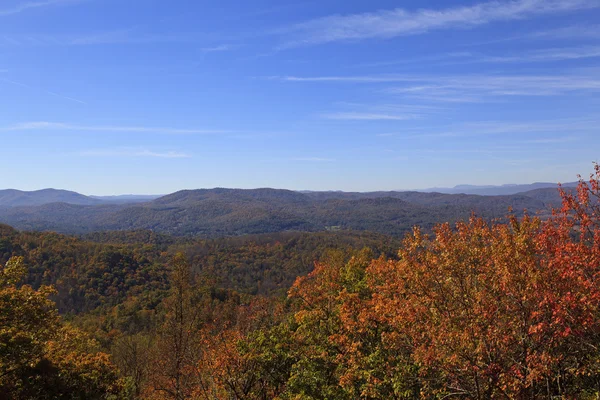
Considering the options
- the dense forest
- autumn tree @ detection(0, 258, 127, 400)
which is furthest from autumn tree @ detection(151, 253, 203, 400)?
autumn tree @ detection(0, 258, 127, 400)

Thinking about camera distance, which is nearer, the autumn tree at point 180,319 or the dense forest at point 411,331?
the dense forest at point 411,331

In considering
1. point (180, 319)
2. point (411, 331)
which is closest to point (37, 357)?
point (180, 319)

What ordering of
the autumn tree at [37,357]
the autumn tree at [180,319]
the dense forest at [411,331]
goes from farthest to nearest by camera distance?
the autumn tree at [180,319] < the autumn tree at [37,357] < the dense forest at [411,331]

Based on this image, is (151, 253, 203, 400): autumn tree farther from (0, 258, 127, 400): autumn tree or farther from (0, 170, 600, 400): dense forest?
(0, 258, 127, 400): autumn tree

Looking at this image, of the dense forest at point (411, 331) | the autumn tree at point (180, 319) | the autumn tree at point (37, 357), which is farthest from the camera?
the autumn tree at point (180, 319)

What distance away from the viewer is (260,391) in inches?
835

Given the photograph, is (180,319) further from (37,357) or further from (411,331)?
(411,331)

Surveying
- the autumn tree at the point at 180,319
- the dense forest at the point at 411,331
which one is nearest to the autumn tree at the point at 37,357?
the dense forest at the point at 411,331

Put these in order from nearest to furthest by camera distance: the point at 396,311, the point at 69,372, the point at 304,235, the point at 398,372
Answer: the point at 396,311 < the point at 398,372 < the point at 69,372 < the point at 304,235

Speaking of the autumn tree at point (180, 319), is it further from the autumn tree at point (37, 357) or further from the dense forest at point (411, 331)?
the autumn tree at point (37, 357)

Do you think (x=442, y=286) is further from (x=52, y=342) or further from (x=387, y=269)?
(x=52, y=342)

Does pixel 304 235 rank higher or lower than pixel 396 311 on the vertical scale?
lower

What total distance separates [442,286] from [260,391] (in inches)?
544

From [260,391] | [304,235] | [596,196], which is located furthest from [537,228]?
[304,235]
